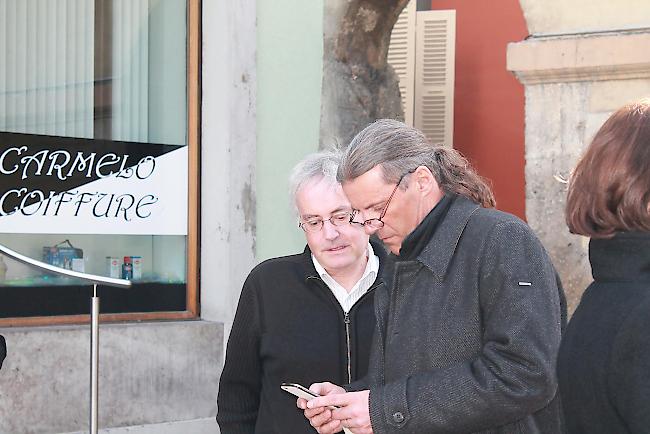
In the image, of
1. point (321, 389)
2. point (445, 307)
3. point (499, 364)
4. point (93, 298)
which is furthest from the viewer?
point (93, 298)

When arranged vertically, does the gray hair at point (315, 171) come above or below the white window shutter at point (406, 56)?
below

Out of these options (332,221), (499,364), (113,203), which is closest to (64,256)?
(113,203)

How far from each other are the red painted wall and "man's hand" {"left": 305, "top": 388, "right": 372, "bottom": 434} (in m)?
7.75

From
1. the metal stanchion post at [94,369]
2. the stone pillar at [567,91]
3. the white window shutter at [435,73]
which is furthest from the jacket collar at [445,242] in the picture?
the white window shutter at [435,73]

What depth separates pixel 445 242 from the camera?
2.68 m

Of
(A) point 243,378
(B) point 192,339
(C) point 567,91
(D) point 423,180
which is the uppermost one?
(C) point 567,91

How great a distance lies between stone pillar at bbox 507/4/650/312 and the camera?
7383mm

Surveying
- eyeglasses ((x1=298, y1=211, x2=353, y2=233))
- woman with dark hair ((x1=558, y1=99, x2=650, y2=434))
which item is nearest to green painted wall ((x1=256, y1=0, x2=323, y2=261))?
eyeglasses ((x1=298, y1=211, x2=353, y2=233))

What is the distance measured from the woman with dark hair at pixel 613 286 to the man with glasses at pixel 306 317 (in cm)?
136

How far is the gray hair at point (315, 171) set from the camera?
3525mm

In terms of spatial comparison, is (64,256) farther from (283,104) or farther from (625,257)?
(625,257)

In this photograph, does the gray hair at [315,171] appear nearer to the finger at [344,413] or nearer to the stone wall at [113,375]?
the finger at [344,413]

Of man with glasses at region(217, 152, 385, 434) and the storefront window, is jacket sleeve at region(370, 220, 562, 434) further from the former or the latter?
the storefront window

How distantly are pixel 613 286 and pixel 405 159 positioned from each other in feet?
2.61
